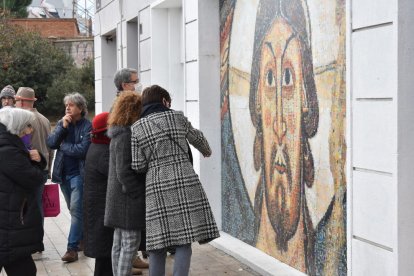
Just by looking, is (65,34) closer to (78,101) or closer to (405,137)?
(78,101)

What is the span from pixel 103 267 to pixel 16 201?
1.21 meters

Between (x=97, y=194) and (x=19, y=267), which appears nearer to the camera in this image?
(x=19, y=267)

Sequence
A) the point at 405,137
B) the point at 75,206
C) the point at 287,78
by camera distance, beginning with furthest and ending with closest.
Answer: the point at 75,206 → the point at 287,78 → the point at 405,137

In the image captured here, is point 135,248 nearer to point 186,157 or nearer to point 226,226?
point 186,157

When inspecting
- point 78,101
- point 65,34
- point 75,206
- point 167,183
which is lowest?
point 75,206

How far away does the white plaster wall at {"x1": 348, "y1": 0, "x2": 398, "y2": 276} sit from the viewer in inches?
180

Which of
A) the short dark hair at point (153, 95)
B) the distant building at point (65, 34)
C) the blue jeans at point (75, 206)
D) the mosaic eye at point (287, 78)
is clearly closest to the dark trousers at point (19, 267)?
the short dark hair at point (153, 95)

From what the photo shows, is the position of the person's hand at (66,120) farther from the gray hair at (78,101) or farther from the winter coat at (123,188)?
the winter coat at (123,188)

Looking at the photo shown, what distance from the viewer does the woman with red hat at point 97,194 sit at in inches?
243

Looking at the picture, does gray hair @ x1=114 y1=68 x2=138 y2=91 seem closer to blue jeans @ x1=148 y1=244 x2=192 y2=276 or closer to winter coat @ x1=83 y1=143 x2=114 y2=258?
winter coat @ x1=83 y1=143 x2=114 y2=258

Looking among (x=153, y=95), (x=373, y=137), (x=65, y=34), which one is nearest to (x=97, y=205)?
(x=153, y=95)

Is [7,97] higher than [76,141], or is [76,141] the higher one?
[7,97]

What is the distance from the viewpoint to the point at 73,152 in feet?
25.1

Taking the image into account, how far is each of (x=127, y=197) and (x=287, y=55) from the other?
6.64ft
